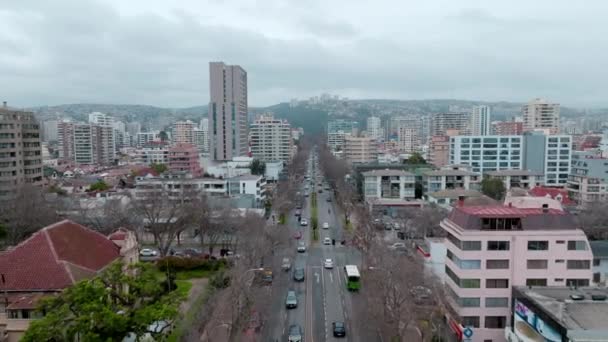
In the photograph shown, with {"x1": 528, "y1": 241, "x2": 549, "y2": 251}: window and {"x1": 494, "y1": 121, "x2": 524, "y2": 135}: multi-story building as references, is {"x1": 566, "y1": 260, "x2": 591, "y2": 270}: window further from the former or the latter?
{"x1": 494, "y1": 121, "x2": 524, "y2": 135}: multi-story building

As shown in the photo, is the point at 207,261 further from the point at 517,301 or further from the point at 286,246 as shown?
the point at 517,301

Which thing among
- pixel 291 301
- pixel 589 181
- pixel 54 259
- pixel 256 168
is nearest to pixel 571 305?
pixel 291 301

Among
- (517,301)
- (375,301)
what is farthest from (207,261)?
Answer: (517,301)

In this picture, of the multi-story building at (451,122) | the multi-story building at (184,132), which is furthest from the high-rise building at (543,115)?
the multi-story building at (184,132)

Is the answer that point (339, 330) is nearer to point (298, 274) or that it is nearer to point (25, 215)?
point (298, 274)

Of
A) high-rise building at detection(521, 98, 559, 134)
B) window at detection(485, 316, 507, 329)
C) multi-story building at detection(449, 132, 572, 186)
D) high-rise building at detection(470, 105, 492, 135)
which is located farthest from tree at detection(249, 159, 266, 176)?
high-rise building at detection(470, 105, 492, 135)
